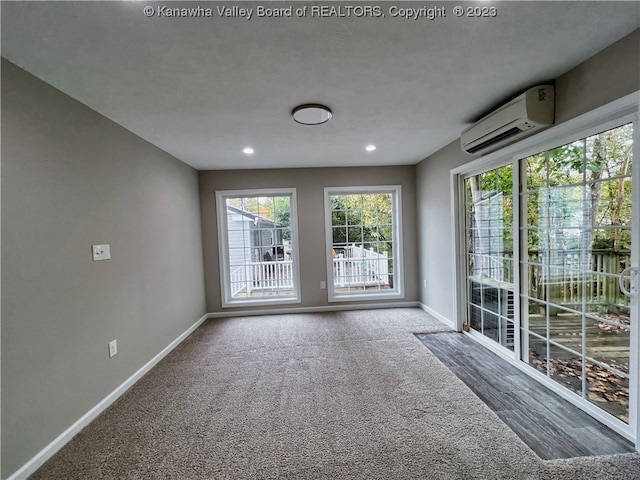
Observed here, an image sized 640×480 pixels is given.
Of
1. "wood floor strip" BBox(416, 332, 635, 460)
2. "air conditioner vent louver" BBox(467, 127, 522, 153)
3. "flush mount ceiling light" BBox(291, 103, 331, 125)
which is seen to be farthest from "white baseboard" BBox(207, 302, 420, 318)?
"flush mount ceiling light" BBox(291, 103, 331, 125)

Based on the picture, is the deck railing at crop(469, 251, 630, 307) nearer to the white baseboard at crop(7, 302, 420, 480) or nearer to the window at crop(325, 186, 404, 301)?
the window at crop(325, 186, 404, 301)

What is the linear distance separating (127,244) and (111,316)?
0.61 meters

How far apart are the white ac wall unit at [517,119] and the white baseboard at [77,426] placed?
12.0 ft

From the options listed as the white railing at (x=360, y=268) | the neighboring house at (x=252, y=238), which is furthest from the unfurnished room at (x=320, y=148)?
the white railing at (x=360, y=268)

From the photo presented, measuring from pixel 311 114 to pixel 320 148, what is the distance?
106 cm

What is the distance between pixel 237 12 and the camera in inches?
48.9

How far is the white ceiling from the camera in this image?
1295mm

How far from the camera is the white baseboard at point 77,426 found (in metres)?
1.53

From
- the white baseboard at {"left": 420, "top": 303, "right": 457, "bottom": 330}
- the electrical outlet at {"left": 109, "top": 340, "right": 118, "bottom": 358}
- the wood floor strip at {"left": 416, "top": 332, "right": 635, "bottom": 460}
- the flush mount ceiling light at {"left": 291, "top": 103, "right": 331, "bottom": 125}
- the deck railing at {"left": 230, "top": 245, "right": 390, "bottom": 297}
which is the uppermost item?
the flush mount ceiling light at {"left": 291, "top": 103, "right": 331, "bottom": 125}

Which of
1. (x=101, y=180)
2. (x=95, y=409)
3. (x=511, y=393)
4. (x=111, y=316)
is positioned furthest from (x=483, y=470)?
(x=101, y=180)

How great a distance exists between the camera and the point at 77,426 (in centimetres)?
184

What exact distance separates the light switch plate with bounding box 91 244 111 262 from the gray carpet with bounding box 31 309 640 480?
1.12 m

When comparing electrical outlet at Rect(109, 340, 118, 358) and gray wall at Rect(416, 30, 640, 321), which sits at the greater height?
gray wall at Rect(416, 30, 640, 321)

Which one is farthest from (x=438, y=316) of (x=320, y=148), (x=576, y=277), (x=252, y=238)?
(x=252, y=238)
